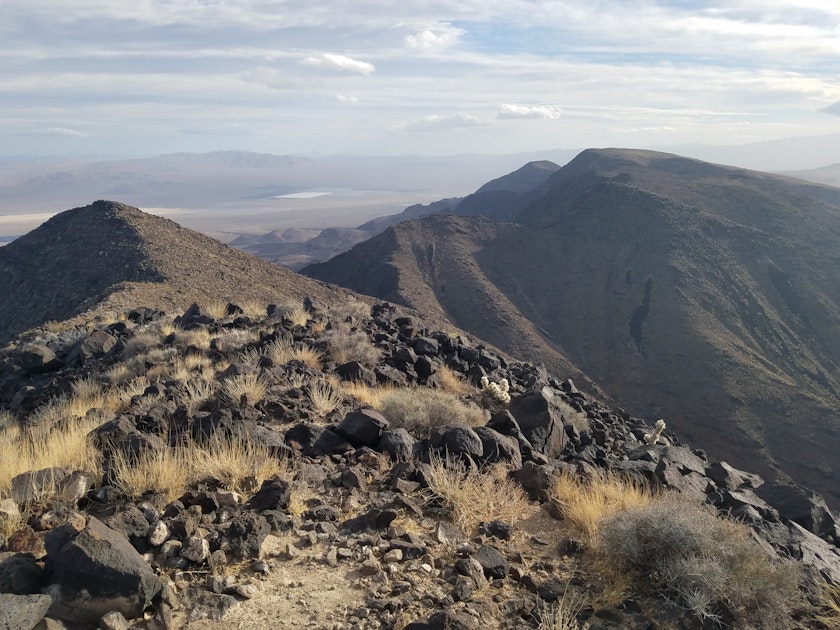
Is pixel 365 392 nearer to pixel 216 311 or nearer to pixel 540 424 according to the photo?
pixel 540 424

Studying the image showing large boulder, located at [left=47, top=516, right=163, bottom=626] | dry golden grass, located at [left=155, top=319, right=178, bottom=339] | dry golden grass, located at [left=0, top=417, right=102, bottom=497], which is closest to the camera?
large boulder, located at [left=47, top=516, right=163, bottom=626]

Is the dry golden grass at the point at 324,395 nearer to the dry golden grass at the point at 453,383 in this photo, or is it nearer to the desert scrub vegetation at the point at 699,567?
the dry golden grass at the point at 453,383

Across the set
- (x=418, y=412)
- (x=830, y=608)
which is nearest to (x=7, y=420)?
(x=418, y=412)

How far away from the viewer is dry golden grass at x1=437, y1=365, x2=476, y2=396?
1123 centimetres

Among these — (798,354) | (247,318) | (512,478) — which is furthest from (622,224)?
(512,478)

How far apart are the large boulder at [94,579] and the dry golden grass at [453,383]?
7799 mm

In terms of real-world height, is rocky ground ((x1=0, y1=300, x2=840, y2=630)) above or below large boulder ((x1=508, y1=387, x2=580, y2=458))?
above

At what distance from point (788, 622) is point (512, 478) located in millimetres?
2670

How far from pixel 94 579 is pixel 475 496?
3179 millimetres

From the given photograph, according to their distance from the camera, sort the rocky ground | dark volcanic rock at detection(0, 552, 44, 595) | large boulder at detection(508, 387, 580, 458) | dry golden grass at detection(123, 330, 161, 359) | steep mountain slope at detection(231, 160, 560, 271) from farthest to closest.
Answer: steep mountain slope at detection(231, 160, 560, 271) < dry golden grass at detection(123, 330, 161, 359) < large boulder at detection(508, 387, 580, 458) < the rocky ground < dark volcanic rock at detection(0, 552, 44, 595)

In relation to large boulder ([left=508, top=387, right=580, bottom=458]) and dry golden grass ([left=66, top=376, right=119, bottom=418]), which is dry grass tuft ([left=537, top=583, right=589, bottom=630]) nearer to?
large boulder ([left=508, top=387, right=580, bottom=458])

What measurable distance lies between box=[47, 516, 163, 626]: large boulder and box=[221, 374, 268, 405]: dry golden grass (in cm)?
427

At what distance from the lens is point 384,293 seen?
5191 centimetres

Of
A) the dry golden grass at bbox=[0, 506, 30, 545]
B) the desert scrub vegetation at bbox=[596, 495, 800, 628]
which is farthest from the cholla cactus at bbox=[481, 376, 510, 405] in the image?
the dry golden grass at bbox=[0, 506, 30, 545]
